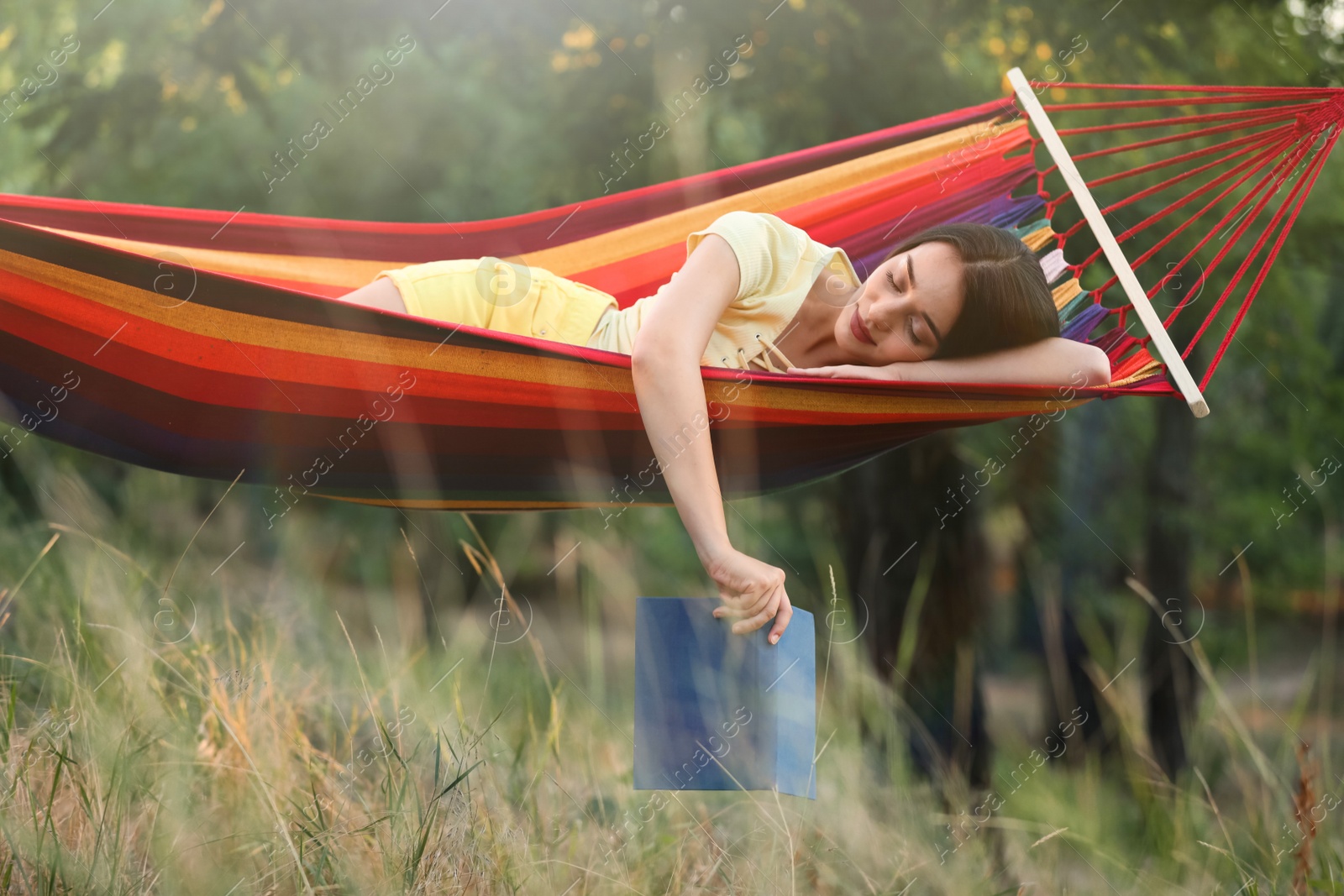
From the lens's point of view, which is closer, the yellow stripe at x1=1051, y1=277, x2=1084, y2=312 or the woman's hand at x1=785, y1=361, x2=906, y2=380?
the woman's hand at x1=785, y1=361, x2=906, y2=380

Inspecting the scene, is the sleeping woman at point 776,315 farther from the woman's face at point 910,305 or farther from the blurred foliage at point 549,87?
the blurred foliage at point 549,87

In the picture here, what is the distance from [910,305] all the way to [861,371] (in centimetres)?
12

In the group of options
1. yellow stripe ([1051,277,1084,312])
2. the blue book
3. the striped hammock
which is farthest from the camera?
yellow stripe ([1051,277,1084,312])

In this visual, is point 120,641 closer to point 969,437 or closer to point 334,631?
Answer: point 334,631

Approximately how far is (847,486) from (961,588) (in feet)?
1.64

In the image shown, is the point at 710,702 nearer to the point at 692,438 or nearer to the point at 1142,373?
the point at 692,438

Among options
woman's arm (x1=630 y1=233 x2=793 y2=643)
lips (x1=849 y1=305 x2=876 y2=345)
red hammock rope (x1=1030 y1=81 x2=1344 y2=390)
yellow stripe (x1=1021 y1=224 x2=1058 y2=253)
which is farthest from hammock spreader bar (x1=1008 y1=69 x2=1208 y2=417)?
woman's arm (x1=630 y1=233 x2=793 y2=643)

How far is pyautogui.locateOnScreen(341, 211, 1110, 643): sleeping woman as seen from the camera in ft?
4.05

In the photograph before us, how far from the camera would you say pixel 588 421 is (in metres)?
1.37

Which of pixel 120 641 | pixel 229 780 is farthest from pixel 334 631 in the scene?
pixel 229 780

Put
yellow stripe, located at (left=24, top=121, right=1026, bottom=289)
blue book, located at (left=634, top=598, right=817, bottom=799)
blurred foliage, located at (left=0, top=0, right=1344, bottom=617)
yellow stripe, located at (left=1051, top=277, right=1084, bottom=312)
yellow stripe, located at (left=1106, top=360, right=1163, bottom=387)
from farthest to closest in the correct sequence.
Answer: blurred foliage, located at (left=0, top=0, right=1344, bottom=617), yellow stripe, located at (left=24, top=121, right=1026, bottom=289), yellow stripe, located at (left=1051, top=277, right=1084, bottom=312), yellow stripe, located at (left=1106, top=360, right=1163, bottom=387), blue book, located at (left=634, top=598, right=817, bottom=799)

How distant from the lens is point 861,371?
147cm

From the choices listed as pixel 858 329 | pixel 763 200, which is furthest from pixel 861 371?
pixel 763 200

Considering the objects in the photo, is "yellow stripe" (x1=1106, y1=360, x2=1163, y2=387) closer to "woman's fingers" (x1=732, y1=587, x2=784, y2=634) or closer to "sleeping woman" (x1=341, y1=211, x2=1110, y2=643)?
"sleeping woman" (x1=341, y1=211, x2=1110, y2=643)
